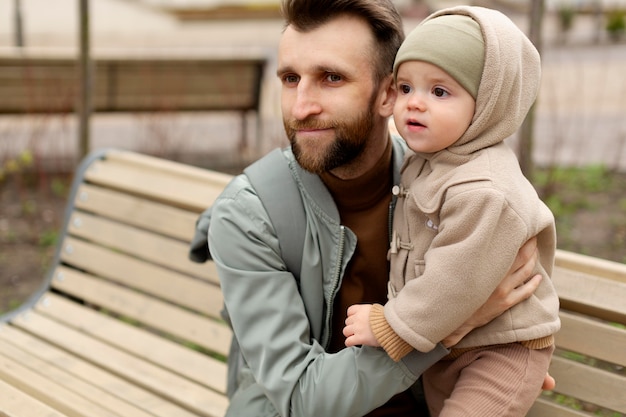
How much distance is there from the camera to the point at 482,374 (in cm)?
230

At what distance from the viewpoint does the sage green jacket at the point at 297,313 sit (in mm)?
2371

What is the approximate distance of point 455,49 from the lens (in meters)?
2.18

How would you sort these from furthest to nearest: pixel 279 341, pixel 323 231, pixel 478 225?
pixel 323 231 → pixel 279 341 → pixel 478 225

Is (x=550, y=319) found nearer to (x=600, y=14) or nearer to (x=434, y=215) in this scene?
(x=434, y=215)

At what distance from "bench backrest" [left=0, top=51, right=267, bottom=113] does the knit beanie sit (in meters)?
5.56

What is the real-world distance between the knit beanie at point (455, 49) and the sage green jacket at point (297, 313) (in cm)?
57

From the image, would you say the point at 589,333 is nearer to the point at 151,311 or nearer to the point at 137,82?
the point at 151,311

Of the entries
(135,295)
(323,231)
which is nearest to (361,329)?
(323,231)

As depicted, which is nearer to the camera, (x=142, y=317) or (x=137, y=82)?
(x=142, y=317)

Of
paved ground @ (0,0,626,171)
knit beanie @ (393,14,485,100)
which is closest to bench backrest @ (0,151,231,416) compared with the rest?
knit beanie @ (393,14,485,100)

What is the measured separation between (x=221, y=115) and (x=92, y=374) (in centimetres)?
798

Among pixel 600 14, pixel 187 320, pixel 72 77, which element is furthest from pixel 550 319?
pixel 600 14

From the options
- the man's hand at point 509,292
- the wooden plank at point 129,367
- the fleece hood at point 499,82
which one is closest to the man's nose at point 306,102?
the fleece hood at point 499,82

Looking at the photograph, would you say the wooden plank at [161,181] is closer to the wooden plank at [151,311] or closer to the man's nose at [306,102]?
the wooden plank at [151,311]
